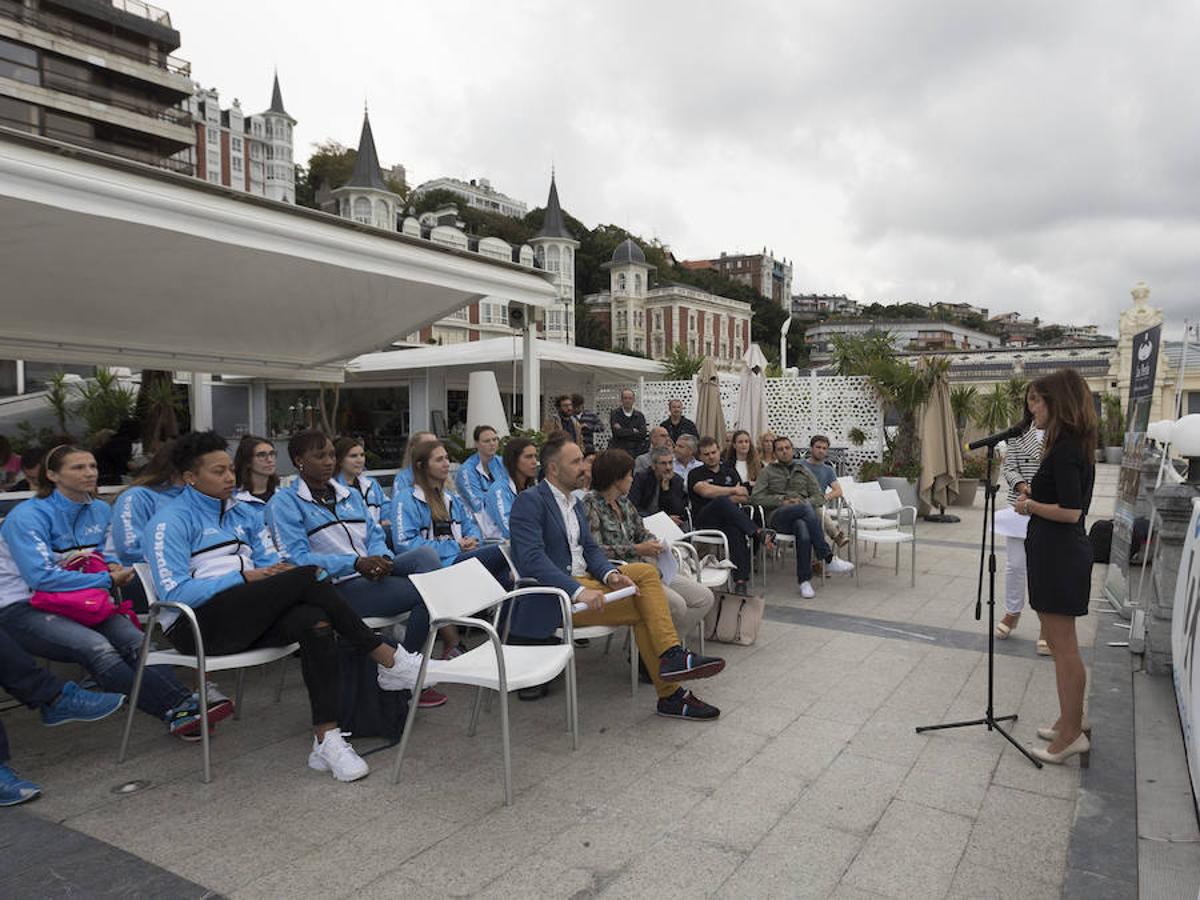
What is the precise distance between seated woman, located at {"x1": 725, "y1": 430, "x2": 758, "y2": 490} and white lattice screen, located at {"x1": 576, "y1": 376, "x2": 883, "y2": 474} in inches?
152

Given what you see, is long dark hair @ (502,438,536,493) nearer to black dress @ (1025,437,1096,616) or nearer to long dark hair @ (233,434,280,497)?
long dark hair @ (233,434,280,497)

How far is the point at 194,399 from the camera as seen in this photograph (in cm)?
1013

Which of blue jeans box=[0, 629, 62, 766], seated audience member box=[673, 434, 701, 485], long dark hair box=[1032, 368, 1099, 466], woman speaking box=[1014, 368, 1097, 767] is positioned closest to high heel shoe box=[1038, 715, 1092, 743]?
woman speaking box=[1014, 368, 1097, 767]

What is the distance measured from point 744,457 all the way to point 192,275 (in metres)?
4.96

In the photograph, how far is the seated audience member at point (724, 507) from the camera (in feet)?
18.1

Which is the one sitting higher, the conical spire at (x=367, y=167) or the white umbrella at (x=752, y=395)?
the conical spire at (x=367, y=167)

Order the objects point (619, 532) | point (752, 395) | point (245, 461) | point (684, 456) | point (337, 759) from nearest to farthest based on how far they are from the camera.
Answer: point (337, 759)
point (245, 461)
point (619, 532)
point (684, 456)
point (752, 395)

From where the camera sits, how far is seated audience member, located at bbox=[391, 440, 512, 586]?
13.6ft

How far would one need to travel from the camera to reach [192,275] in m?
5.58

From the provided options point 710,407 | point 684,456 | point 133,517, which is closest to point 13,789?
point 133,517

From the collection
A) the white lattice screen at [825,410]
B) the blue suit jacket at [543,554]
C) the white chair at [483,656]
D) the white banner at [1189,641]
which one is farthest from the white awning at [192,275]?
the white lattice screen at [825,410]

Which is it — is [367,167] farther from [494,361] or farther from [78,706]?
[78,706]

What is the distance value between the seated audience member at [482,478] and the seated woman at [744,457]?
8.72 feet

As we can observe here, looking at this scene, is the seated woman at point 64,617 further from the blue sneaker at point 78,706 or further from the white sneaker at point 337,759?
the white sneaker at point 337,759
